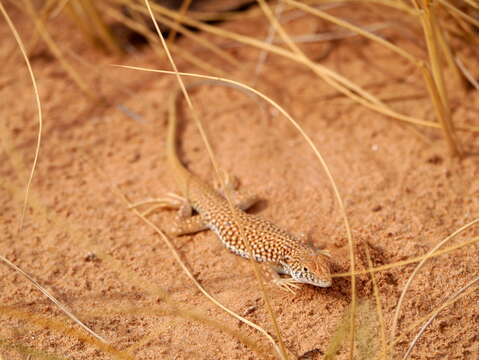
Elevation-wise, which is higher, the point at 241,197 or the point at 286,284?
the point at 241,197

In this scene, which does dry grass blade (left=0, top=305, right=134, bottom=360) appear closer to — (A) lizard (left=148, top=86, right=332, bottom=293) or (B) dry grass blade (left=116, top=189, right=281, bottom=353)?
(B) dry grass blade (left=116, top=189, right=281, bottom=353)

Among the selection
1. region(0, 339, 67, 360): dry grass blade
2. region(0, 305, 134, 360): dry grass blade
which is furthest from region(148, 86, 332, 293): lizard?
region(0, 339, 67, 360): dry grass blade

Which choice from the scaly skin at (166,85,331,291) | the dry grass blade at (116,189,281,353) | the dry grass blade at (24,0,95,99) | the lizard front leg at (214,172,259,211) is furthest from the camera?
the dry grass blade at (24,0,95,99)

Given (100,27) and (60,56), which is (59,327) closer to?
(60,56)

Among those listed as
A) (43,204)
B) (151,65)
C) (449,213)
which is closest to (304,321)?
(449,213)

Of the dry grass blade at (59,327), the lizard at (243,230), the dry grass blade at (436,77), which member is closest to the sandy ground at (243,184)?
the dry grass blade at (59,327)

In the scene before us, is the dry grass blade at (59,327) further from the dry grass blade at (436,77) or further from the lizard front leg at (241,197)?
the dry grass blade at (436,77)

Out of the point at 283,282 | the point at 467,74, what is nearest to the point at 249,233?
the point at 283,282
